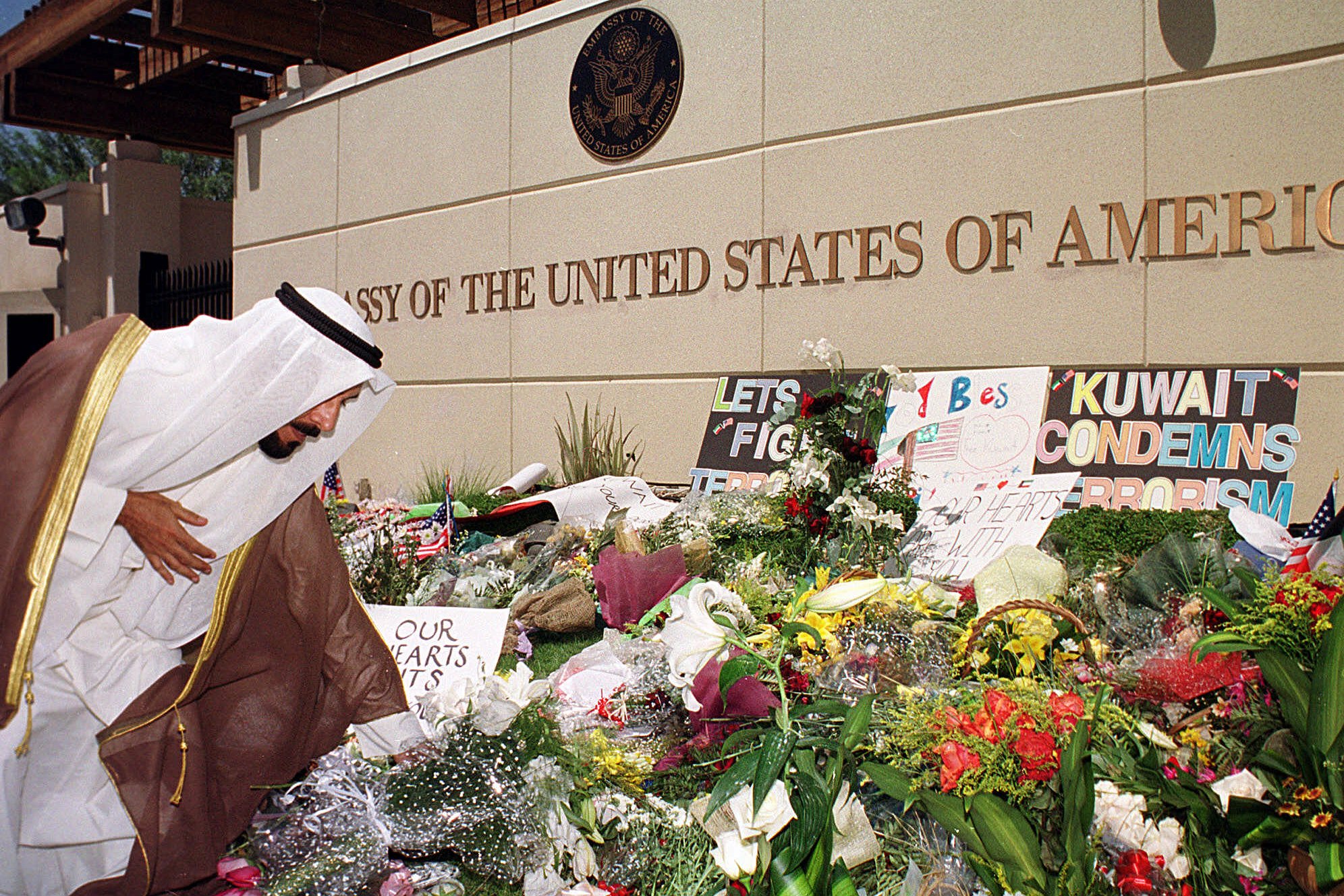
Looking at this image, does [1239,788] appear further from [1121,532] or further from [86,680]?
[86,680]

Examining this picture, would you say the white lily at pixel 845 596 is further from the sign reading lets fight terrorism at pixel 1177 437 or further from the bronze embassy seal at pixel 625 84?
the bronze embassy seal at pixel 625 84

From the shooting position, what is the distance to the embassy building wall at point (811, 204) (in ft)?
15.7

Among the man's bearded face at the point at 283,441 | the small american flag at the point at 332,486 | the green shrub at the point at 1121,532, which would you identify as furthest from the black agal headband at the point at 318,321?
the small american flag at the point at 332,486

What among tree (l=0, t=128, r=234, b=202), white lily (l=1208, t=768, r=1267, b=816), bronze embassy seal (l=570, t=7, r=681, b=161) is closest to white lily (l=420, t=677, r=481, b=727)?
white lily (l=1208, t=768, r=1267, b=816)

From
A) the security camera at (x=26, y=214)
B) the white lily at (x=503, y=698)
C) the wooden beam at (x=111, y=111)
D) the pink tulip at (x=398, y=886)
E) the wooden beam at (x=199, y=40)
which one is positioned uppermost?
the wooden beam at (x=111, y=111)

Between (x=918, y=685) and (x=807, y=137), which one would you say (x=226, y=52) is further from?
(x=918, y=685)

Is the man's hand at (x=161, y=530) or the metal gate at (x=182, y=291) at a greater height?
the metal gate at (x=182, y=291)

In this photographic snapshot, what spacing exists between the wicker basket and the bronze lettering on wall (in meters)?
2.94

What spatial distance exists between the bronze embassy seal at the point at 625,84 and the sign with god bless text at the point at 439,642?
167 inches

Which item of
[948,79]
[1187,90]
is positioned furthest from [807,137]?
[1187,90]

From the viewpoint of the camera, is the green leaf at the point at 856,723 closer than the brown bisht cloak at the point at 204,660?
No

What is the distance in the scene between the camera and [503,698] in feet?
9.11

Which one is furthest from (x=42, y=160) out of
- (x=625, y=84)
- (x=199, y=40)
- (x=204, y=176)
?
(x=625, y=84)

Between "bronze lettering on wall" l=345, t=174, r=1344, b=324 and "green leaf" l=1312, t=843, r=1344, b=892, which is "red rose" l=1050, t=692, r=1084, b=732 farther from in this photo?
"bronze lettering on wall" l=345, t=174, r=1344, b=324
